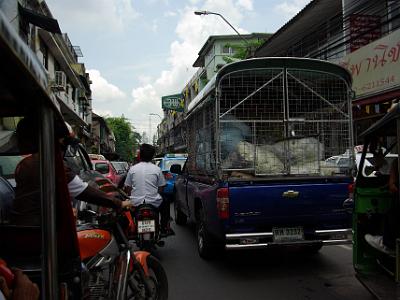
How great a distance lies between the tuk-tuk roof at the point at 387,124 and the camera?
3.54 m

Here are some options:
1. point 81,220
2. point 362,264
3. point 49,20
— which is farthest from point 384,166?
point 49,20

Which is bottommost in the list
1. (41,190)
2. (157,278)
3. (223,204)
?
(157,278)

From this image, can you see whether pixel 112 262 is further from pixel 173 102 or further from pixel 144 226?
pixel 173 102

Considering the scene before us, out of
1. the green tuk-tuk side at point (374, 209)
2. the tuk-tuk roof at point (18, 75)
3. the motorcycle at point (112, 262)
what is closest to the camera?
the tuk-tuk roof at point (18, 75)

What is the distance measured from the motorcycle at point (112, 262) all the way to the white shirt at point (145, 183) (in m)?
2.22

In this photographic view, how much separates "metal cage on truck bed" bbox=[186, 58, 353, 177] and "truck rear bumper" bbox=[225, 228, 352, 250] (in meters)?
0.82

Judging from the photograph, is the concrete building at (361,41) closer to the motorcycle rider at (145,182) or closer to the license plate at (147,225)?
the motorcycle rider at (145,182)

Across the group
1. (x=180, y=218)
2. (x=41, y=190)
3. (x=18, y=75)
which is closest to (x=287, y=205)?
Answer: (x=41, y=190)

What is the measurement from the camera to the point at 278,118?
6488 mm

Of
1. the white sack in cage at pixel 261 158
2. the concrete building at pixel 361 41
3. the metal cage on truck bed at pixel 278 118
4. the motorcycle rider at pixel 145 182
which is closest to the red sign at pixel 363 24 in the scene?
the concrete building at pixel 361 41

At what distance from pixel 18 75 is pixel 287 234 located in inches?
169

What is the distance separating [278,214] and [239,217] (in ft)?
1.64

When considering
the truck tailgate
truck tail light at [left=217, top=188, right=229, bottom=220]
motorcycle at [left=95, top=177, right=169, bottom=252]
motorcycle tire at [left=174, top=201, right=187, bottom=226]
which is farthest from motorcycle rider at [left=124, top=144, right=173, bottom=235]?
motorcycle tire at [left=174, top=201, right=187, bottom=226]

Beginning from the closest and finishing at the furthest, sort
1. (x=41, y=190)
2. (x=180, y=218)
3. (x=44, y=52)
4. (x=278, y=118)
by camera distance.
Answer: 1. (x=41, y=190)
2. (x=278, y=118)
3. (x=180, y=218)
4. (x=44, y=52)
